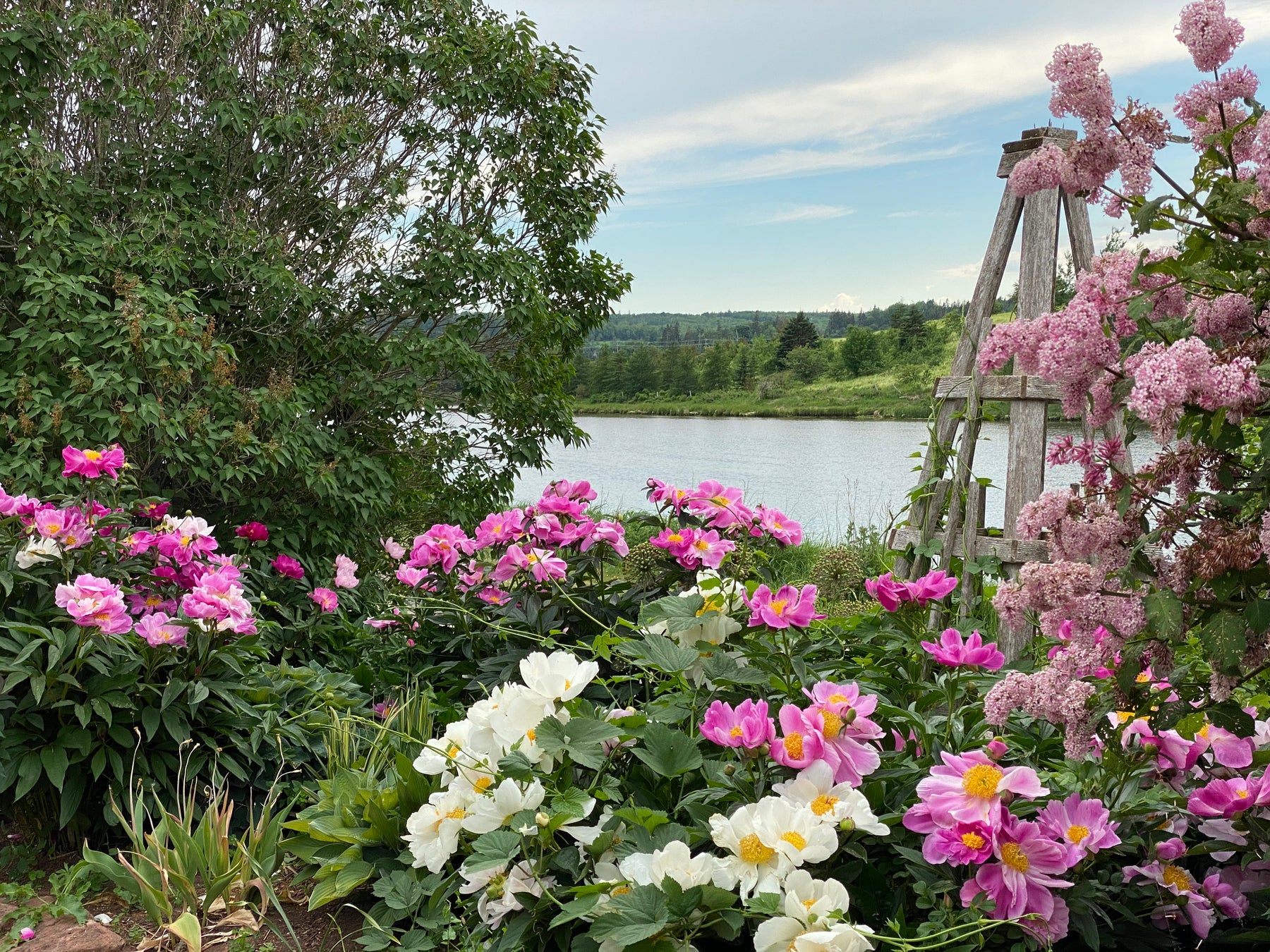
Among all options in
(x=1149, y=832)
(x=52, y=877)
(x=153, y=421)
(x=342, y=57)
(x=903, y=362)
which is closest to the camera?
(x=1149, y=832)

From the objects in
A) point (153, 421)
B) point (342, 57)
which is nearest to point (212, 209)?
point (342, 57)

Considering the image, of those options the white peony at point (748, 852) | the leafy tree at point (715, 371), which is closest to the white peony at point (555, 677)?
the white peony at point (748, 852)

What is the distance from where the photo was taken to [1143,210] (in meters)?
1.25

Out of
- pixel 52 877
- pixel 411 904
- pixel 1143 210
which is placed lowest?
pixel 52 877

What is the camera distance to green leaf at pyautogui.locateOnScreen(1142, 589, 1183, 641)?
119 centimetres

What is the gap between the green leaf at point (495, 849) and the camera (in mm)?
1286

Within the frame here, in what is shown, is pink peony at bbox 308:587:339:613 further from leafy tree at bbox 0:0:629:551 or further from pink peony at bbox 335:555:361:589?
leafy tree at bbox 0:0:629:551

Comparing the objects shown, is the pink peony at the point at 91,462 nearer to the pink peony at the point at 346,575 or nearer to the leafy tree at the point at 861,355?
the pink peony at the point at 346,575

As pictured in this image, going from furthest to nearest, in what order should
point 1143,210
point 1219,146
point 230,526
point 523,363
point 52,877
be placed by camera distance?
point 523,363, point 230,526, point 52,877, point 1219,146, point 1143,210

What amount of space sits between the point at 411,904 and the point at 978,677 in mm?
1066

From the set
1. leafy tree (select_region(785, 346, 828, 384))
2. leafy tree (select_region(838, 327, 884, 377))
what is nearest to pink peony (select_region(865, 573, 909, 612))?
leafy tree (select_region(838, 327, 884, 377))

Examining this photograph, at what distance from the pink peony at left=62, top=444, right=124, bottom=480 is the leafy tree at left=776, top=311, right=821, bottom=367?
64.9 ft

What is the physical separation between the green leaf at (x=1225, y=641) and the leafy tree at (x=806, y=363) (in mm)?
19425

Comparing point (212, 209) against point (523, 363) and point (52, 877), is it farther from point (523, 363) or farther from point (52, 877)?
point (52, 877)
